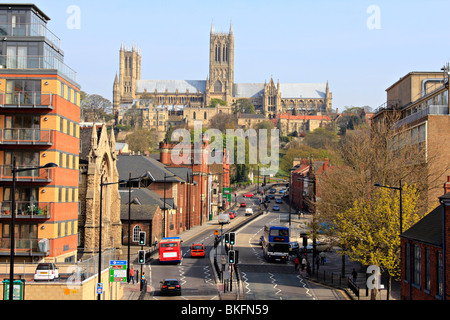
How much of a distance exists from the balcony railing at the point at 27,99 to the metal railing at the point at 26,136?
1691mm

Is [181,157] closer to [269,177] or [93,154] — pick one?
[93,154]

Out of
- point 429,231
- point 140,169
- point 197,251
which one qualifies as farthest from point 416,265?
point 140,169

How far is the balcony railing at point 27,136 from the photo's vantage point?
138ft

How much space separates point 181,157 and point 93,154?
48637mm

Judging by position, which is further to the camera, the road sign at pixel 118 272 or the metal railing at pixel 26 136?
the metal railing at pixel 26 136

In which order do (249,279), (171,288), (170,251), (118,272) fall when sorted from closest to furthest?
(118,272)
(171,288)
(249,279)
(170,251)

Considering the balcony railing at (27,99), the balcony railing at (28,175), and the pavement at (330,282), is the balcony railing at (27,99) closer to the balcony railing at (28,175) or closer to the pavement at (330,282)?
the balcony railing at (28,175)

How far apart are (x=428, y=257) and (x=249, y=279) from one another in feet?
58.2

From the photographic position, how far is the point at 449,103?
187 ft

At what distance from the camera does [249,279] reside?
47656 mm

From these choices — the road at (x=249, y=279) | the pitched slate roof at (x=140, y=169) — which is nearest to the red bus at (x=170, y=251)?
the road at (x=249, y=279)

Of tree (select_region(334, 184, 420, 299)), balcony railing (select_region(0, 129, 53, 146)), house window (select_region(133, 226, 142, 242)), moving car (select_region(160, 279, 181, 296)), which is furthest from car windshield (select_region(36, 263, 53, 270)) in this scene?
house window (select_region(133, 226, 142, 242))

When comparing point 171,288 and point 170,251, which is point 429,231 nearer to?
point 171,288

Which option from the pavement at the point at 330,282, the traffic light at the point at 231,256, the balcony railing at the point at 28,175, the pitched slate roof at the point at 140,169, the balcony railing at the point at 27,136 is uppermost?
the balcony railing at the point at 27,136
